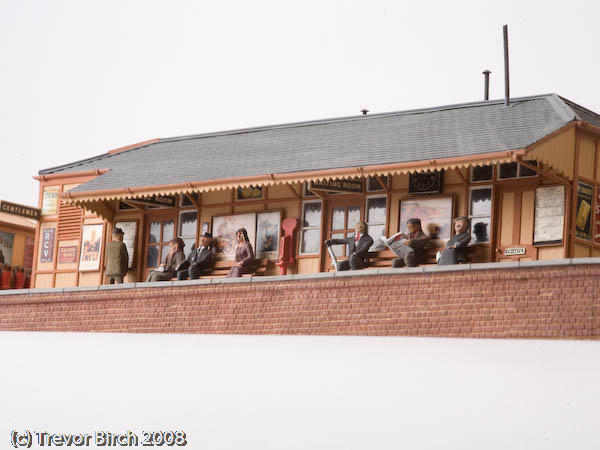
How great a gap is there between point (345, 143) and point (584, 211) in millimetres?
5451

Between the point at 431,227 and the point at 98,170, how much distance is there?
9559 millimetres

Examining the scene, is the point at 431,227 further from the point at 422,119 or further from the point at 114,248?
the point at 114,248

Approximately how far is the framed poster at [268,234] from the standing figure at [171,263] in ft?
5.46

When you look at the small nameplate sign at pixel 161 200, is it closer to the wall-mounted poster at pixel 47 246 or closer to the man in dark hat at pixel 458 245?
the wall-mounted poster at pixel 47 246

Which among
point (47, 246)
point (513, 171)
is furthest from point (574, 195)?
point (47, 246)

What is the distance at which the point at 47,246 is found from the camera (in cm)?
3681

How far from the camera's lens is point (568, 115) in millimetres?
29500

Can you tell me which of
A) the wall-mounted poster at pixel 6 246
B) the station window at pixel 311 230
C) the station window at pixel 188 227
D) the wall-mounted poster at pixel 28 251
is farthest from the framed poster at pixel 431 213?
the wall-mounted poster at pixel 28 251

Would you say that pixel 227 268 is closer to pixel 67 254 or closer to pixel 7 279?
pixel 67 254

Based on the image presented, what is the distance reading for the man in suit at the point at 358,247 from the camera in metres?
29.8

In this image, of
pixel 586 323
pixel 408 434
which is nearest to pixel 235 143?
pixel 586 323

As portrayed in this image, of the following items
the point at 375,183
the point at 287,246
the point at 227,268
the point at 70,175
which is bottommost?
the point at 227,268

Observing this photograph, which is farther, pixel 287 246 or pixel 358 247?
pixel 287 246

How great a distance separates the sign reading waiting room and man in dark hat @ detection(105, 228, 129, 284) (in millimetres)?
4977
